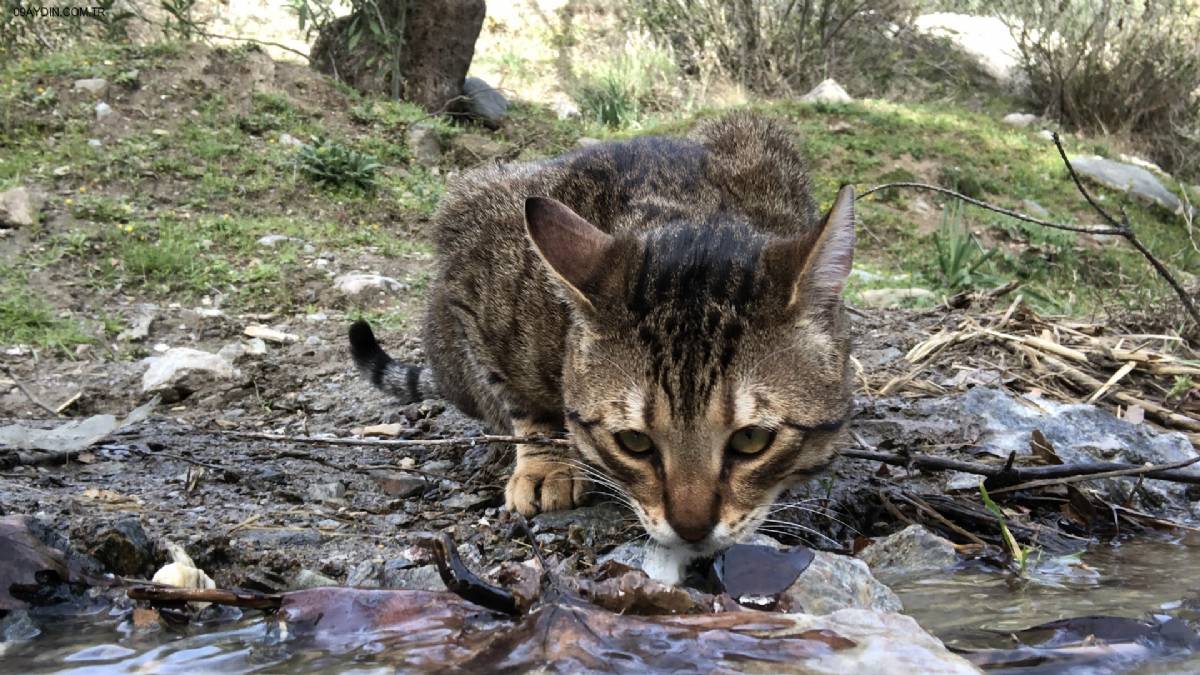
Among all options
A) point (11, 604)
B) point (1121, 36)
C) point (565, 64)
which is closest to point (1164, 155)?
point (1121, 36)

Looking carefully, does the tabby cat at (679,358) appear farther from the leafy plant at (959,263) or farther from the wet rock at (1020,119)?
the wet rock at (1020,119)

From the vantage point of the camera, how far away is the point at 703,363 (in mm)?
2289

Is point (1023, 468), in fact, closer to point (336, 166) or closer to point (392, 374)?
point (392, 374)

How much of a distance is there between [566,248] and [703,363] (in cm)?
44

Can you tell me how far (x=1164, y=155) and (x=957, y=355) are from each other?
465 inches

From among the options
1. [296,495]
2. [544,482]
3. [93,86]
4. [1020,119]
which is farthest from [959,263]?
[1020,119]

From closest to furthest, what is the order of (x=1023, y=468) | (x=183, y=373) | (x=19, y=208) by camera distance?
(x=1023, y=468) → (x=183, y=373) → (x=19, y=208)

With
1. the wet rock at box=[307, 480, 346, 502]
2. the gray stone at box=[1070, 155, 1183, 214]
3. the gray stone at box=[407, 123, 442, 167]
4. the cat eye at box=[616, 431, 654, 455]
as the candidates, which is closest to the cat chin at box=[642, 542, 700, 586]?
the cat eye at box=[616, 431, 654, 455]

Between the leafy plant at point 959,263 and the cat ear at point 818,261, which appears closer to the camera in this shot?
the cat ear at point 818,261

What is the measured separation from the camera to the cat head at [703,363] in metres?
2.24

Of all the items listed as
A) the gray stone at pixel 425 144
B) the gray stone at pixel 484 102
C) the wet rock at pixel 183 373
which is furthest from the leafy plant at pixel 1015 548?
the gray stone at pixel 484 102

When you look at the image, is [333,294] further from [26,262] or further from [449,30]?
[449,30]

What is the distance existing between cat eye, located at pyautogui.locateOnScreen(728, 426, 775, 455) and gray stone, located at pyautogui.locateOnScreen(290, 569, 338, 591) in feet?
3.16

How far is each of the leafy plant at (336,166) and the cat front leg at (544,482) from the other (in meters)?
5.17
